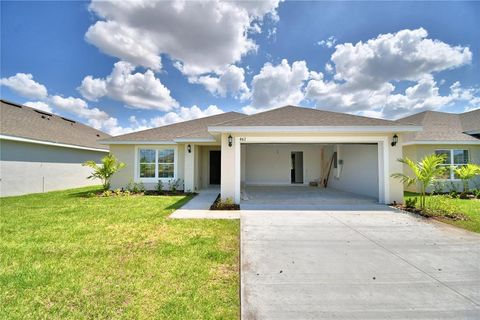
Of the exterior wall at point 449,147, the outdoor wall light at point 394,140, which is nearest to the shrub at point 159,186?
the outdoor wall light at point 394,140

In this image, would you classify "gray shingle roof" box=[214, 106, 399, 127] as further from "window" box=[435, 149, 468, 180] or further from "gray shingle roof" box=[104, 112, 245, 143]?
"window" box=[435, 149, 468, 180]

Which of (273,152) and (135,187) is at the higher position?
(273,152)

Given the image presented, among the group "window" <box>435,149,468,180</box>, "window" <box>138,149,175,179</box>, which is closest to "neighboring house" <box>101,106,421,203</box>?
"window" <box>138,149,175,179</box>

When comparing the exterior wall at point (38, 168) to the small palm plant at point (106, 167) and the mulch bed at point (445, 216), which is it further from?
the mulch bed at point (445, 216)

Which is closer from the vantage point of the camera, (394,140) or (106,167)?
(394,140)

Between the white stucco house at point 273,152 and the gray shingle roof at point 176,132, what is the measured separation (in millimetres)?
56

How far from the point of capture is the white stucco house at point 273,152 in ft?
29.5

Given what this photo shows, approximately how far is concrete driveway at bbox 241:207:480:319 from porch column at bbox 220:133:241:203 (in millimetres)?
2948

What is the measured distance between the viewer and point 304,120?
939cm

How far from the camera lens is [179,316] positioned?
2477mm

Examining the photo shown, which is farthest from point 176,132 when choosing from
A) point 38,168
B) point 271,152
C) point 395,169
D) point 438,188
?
point 438,188

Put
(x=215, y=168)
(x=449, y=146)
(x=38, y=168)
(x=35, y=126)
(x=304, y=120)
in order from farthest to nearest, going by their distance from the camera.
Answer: (x=215, y=168)
(x=35, y=126)
(x=38, y=168)
(x=449, y=146)
(x=304, y=120)

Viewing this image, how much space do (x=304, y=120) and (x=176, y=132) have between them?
338 inches

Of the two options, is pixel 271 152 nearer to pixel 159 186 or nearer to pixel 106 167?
pixel 159 186
